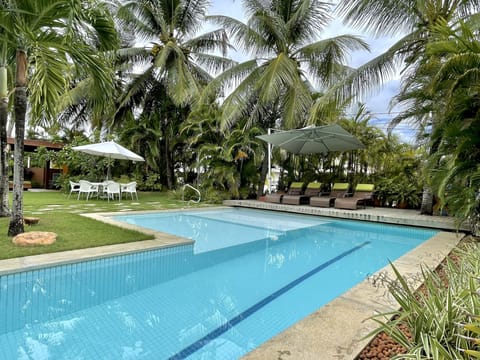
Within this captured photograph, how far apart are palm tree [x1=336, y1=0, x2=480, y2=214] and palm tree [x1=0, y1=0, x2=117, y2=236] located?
705 centimetres

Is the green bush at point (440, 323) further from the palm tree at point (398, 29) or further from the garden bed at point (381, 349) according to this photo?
the palm tree at point (398, 29)

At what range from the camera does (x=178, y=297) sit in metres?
3.80

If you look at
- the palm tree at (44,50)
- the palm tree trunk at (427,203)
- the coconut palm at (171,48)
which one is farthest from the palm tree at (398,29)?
the coconut palm at (171,48)

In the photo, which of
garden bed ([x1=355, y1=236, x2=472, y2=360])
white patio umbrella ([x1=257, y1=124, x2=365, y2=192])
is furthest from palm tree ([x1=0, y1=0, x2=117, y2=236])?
white patio umbrella ([x1=257, y1=124, x2=365, y2=192])

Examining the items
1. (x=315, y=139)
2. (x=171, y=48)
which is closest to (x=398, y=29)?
(x=315, y=139)

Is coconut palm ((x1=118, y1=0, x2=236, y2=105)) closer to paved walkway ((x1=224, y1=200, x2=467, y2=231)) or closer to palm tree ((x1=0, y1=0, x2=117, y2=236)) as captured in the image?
paved walkway ((x1=224, y1=200, x2=467, y2=231))

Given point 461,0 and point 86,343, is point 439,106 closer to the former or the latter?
point 461,0

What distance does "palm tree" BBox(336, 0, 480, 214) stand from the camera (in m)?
8.10

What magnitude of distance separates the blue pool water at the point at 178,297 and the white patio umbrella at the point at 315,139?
4456 mm

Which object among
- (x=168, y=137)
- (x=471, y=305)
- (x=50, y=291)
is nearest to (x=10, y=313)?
(x=50, y=291)

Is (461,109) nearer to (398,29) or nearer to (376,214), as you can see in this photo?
(376,214)

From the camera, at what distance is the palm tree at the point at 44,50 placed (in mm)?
4570

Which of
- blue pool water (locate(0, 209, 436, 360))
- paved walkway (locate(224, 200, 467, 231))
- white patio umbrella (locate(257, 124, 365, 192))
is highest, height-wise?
white patio umbrella (locate(257, 124, 365, 192))

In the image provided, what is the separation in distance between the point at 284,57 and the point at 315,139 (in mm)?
3335
